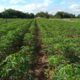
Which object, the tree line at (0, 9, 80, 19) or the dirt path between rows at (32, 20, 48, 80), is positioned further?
the tree line at (0, 9, 80, 19)

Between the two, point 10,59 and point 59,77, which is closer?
point 59,77

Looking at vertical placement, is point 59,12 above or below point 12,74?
below

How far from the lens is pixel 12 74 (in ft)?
25.0

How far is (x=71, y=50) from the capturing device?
468 inches

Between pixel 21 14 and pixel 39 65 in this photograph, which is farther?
pixel 21 14

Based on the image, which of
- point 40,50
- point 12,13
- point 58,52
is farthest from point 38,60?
point 12,13

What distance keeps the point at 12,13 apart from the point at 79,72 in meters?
101

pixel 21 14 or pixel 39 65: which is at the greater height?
pixel 39 65

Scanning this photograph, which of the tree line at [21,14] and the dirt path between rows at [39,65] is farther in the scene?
the tree line at [21,14]

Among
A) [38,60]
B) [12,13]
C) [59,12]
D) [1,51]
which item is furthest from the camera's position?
[59,12]

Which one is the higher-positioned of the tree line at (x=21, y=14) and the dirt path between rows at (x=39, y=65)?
the dirt path between rows at (x=39, y=65)

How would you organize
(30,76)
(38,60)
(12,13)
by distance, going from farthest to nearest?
(12,13) < (38,60) < (30,76)

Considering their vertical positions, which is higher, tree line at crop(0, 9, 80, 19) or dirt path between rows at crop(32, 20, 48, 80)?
dirt path between rows at crop(32, 20, 48, 80)

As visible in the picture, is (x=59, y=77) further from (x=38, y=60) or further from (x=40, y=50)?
(x=40, y=50)
